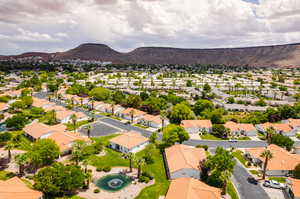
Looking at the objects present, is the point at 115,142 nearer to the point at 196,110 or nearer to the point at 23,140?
the point at 23,140

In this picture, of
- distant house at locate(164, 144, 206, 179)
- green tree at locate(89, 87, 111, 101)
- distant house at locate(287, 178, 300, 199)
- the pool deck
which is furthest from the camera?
green tree at locate(89, 87, 111, 101)

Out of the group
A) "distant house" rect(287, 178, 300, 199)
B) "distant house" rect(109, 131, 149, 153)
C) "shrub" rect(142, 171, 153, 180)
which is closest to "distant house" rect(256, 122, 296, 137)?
"distant house" rect(287, 178, 300, 199)

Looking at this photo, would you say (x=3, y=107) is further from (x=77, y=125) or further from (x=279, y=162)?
(x=279, y=162)

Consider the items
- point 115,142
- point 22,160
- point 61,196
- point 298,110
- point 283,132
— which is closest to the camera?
point 61,196

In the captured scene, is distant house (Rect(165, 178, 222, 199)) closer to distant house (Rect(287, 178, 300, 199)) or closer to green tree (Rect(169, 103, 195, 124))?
distant house (Rect(287, 178, 300, 199))

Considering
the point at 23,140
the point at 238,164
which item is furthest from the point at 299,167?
the point at 23,140

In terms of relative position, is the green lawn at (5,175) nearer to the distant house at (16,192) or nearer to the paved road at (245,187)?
the distant house at (16,192)

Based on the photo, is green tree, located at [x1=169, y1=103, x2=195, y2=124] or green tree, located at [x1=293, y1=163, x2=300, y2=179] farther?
green tree, located at [x1=169, y1=103, x2=195, y2=124]

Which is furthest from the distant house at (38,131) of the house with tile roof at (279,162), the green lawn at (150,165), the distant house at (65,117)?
the house with tile roof at (279,162)
